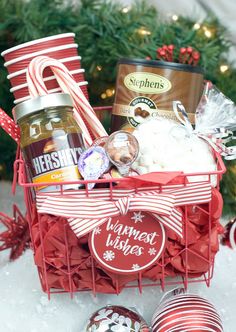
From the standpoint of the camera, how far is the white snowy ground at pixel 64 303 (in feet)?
2.94

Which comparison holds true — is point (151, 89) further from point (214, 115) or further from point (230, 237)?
point (230, 237)

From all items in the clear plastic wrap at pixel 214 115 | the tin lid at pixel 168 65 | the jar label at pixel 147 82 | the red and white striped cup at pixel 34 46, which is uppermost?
the red and white striped cup at pixel 34 46

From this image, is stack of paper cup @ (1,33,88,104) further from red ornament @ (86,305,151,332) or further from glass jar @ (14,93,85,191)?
red ornament @ (86,305,151,332)

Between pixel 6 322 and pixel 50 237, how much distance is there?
20 cm

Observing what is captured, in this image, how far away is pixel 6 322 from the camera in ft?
2.96

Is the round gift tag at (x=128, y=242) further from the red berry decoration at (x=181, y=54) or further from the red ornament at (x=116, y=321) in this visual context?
the red berry decoration at (x=181, y=54)

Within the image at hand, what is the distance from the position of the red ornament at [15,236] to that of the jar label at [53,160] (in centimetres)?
29

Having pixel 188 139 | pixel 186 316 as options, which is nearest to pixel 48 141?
pixel 188 139

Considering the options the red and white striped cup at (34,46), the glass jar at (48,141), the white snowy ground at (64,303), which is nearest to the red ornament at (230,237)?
the white snowy ground at (64,303)

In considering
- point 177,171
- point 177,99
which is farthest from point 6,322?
point 177,99

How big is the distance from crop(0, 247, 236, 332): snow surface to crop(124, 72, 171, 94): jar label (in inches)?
15.0

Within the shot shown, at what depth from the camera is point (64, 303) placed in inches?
36.6

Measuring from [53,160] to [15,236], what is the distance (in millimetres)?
364

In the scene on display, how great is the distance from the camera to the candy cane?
0.90 metres
